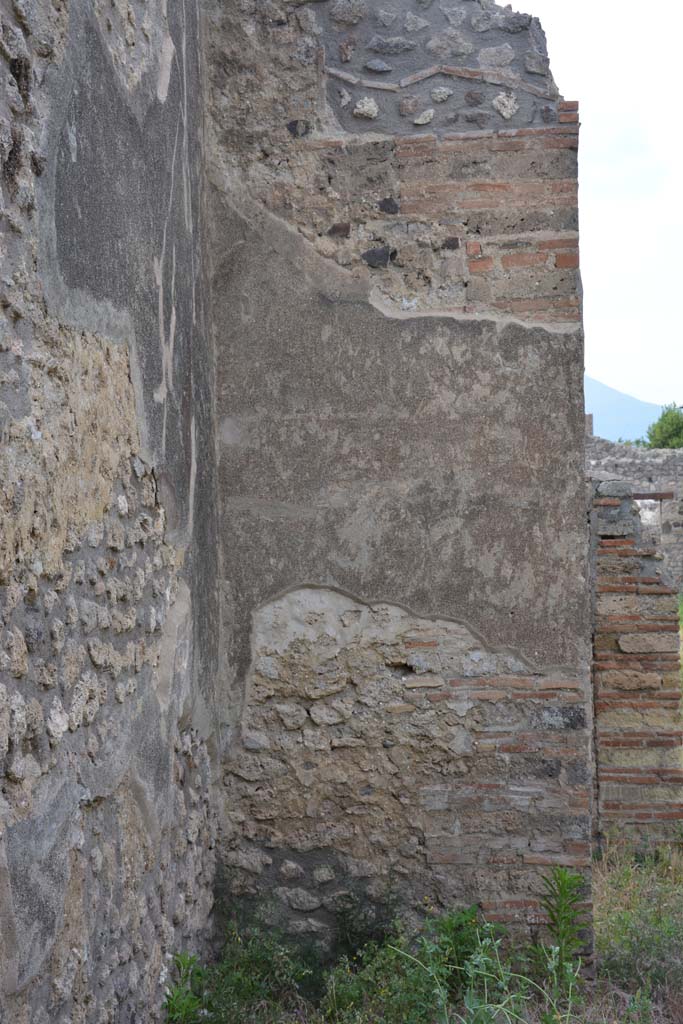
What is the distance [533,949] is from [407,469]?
5.74 ft

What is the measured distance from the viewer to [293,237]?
12.0 ft

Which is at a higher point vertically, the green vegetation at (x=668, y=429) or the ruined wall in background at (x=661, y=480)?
the green vegetation at (x=668, y=429)

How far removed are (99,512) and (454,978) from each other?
6.84ft

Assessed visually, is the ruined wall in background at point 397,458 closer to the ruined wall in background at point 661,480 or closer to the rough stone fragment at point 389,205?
the rough stone fragment at point 389,205

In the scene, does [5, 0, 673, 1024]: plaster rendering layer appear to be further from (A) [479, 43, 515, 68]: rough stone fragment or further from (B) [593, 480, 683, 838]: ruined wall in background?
(B) [593, 480, 683, 838]: ruined wall in background

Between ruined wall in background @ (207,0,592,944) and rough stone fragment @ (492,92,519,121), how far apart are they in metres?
0.01

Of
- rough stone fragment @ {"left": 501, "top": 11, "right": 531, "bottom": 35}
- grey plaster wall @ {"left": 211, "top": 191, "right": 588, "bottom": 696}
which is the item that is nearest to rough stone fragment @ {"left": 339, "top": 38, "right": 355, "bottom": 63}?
rough stone fragment @ {"left": 501, "top": 11, "right": 531, "bottom": 35}

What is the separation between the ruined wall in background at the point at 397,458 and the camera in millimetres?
3562

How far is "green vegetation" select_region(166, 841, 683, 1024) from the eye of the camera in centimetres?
297

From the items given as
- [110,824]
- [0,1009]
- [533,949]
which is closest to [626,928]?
[533,949]

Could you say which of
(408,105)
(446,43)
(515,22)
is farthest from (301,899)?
(515,22)

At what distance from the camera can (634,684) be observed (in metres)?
5.36

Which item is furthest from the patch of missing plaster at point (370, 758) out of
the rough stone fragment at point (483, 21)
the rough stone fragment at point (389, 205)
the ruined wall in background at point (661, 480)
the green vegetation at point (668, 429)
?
the green vegetation at point (668, 429)

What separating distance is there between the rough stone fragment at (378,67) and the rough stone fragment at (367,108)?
3.8 inches
